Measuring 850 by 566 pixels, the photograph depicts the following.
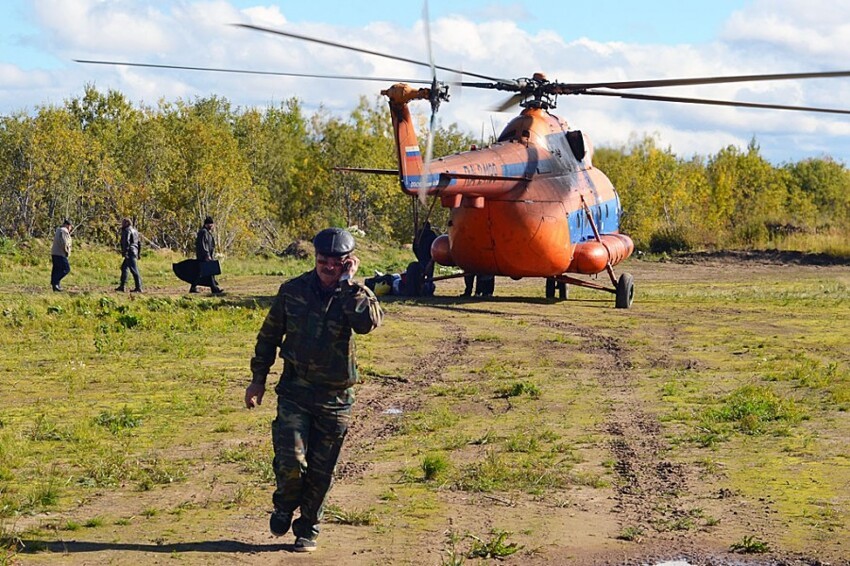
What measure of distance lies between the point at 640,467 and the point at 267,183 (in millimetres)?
67375

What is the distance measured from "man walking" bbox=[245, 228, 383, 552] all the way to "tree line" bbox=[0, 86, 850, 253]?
30.2 m

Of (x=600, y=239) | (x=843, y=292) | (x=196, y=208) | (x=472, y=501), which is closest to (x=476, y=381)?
(x=472, y=501)

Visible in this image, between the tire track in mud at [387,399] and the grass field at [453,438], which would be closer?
the grass field at [453,438]

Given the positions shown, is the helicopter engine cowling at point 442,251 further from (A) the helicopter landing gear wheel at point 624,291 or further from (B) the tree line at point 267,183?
(B) the tree line at point 267,183

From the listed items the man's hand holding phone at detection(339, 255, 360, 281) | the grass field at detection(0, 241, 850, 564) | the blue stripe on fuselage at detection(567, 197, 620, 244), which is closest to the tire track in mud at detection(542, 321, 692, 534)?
the grass field at detection(0, 241, 850, 564)

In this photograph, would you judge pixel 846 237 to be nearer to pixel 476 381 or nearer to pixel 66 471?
pixel 476 381

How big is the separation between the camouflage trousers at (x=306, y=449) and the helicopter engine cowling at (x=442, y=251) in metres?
17.4

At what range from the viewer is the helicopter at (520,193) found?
21.7 metres

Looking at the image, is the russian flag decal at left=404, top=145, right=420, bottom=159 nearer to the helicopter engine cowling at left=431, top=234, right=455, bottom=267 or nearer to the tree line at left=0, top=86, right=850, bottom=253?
the helicopter engine cowling at left=431, top=234, right=455, bottom=267

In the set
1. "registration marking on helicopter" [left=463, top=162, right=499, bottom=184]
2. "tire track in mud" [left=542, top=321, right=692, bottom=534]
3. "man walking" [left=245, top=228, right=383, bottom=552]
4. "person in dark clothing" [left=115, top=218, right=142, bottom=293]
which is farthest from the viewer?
"person in dark clothing" [left=115, top=218, right=142, bottom=293]

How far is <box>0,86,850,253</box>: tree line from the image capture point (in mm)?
52406

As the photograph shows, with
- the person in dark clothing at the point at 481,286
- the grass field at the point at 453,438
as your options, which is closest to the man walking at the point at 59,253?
the grass field at the point at 453,438

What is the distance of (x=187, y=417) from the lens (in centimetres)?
1295

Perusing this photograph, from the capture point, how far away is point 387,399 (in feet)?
47.4
